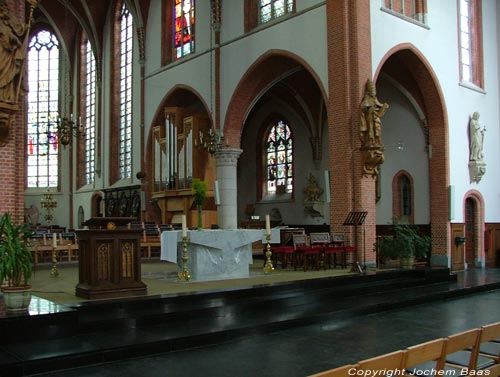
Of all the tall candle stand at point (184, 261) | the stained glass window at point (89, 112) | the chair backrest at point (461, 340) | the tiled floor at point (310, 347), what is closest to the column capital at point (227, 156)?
the tall candle stand at point (184, 261)

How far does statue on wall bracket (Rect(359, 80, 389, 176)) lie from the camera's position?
1288 cm

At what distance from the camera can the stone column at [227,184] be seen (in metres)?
17.5

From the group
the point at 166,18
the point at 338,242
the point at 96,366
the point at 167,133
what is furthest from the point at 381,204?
the point at 96,366

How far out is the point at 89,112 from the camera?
27.4 meters

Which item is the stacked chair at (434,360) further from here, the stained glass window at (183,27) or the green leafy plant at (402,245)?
the stained glass window at (183,27)

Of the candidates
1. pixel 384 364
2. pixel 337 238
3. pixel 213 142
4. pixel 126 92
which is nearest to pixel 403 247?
pixel 337 238

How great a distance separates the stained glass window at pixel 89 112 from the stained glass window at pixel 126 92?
3.00 metres

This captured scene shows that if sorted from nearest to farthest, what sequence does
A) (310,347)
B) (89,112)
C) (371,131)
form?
(310,347) → (371,131) → (89,112)

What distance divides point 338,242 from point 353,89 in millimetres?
3591

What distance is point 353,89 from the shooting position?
13242 millimetres

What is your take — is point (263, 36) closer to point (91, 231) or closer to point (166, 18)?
point (166, 18)

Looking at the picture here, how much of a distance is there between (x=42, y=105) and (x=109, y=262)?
2321 cm

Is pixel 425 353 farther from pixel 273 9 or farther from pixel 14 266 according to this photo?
pixel 273 9

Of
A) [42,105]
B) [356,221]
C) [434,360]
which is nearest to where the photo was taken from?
[434,360]
